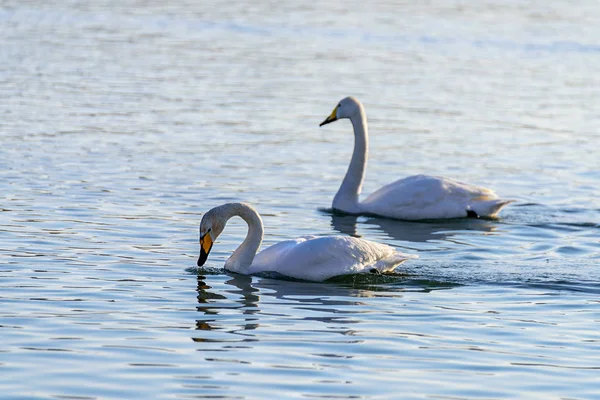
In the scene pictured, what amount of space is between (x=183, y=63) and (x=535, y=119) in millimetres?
8340

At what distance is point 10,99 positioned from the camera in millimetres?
21250

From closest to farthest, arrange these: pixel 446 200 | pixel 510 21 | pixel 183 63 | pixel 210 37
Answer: pixel 446 200
pixel 183 63
pixel 210 37
pixel 510 21

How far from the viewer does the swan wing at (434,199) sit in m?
14.6

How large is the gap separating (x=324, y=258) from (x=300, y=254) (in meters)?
0.21

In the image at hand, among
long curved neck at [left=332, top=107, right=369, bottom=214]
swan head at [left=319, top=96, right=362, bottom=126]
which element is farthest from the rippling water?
swan head at [left=319, top=96, right=362, bottom=126]

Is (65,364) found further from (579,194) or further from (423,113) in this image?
(423,113)

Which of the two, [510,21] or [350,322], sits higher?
[510,21]

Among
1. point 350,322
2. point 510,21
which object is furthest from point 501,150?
point 510,21

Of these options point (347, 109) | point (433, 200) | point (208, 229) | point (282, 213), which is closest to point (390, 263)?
point (208, 229)

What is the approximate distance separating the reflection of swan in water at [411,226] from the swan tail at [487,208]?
102mm

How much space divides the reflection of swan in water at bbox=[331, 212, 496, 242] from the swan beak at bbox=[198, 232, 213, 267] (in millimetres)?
3100

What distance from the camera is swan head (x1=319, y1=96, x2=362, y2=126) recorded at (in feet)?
53.0

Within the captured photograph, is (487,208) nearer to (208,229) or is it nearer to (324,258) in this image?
(324,258)

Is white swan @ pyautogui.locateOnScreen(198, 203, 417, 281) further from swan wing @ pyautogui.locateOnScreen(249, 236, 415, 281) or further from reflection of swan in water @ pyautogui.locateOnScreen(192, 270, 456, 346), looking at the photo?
reflection of swan in water @ pyautogui.locateOnScreen(192, 270, 456, 346)
